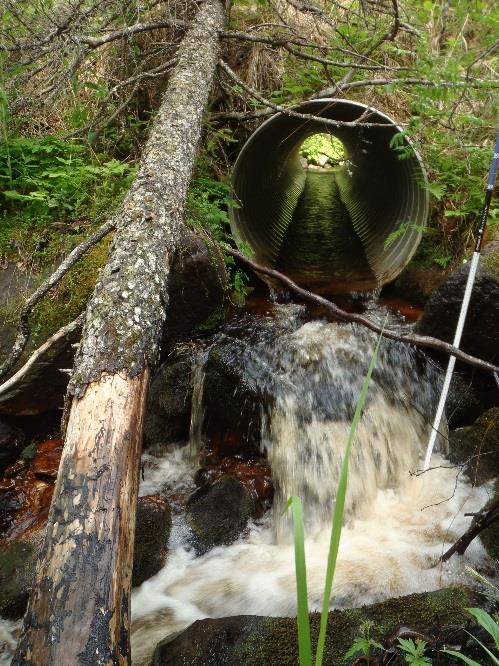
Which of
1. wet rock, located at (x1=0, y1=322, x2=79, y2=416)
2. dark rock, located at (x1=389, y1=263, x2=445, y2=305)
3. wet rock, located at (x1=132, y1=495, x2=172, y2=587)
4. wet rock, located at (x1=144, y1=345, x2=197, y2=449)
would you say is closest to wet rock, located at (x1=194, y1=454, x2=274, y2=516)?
wet rock, located at (x1=144, y1=345, x2=197, y2=449)

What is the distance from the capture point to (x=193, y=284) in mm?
4145

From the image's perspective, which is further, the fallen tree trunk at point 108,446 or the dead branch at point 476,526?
the dead branch at point 476,526

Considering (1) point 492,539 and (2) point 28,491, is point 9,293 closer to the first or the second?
(2) point 28,491

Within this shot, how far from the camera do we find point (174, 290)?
161 inches

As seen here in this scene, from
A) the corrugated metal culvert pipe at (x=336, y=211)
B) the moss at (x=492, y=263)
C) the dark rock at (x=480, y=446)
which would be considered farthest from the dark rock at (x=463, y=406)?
the corrugated metal culvert pipe at (x=336, y=211)

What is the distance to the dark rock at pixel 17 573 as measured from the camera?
270 centimetres

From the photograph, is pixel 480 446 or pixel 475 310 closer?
pixel 480 446

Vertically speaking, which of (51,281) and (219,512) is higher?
(51,281)

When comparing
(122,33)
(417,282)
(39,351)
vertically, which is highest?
(122,33)

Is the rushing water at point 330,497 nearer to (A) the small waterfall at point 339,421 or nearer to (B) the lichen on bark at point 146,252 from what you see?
(A) the small waterfall at point 339,421

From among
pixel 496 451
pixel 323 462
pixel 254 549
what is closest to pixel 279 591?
pixel 254 549

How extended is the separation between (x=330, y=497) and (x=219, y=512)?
842 mm

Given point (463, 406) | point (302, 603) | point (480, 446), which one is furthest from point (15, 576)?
point (463, 406)

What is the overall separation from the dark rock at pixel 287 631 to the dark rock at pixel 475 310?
7.03 ft
